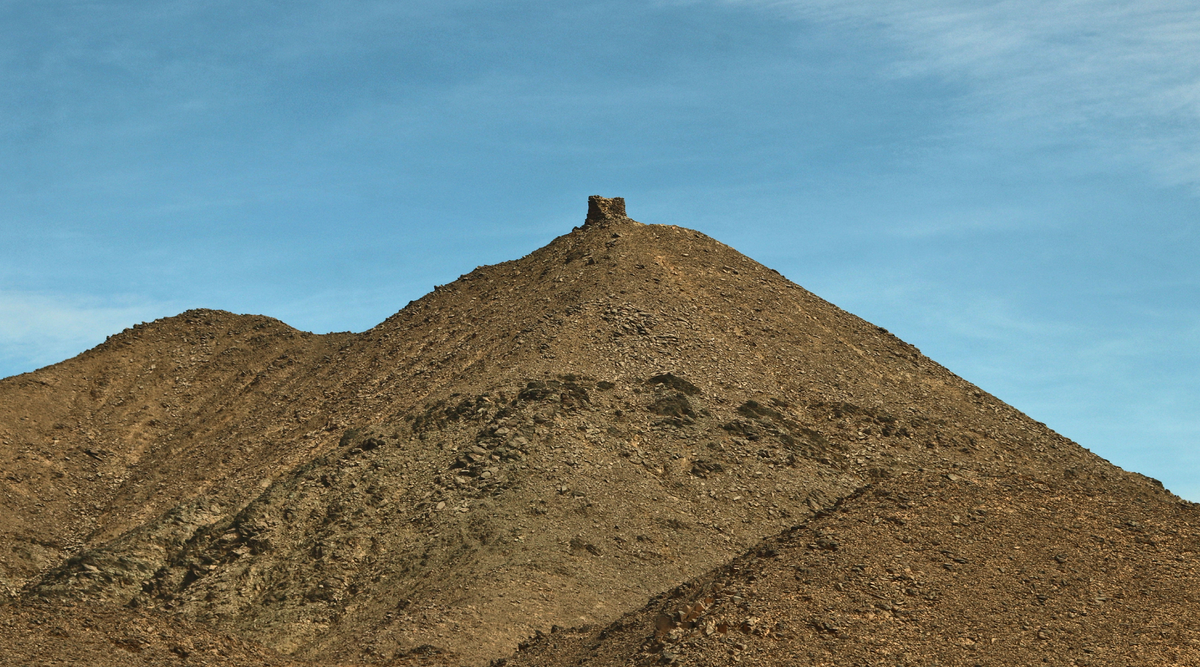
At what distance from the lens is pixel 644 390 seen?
1647 inches

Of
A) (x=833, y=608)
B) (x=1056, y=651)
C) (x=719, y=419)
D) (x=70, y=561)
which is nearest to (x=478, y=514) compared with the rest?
(x=719, y=419)

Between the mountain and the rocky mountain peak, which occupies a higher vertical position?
the rocky mountain peak

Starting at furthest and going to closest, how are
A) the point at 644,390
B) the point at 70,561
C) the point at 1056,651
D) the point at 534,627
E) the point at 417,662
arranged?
the point at 644,390 < the point at 70,561 < the point at 534,627 < the point at 417,662 < the point at 1056,651

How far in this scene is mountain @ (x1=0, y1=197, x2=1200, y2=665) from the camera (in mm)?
23484

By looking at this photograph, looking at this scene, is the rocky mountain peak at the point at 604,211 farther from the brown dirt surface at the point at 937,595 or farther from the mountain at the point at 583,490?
the brown dirt surface at the point at 937,595

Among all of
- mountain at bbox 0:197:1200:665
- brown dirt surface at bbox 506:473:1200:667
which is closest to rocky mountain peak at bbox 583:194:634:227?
mountain at bbox 0:197:1200:665

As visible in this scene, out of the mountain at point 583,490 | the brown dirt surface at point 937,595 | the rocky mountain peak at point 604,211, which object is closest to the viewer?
the brown dirt surface at point 937,595

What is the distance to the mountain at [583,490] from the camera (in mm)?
23484

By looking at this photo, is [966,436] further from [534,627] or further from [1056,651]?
[1056,651]

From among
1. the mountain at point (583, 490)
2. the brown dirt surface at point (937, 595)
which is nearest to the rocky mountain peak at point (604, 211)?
the mountain at point (583, 490)

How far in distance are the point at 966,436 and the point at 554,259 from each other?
17778mm

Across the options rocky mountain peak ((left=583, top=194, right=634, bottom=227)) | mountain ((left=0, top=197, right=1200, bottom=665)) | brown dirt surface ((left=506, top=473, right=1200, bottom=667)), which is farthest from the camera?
rocky mountain peak ((left=583, top=194, right=634, bottom=227))

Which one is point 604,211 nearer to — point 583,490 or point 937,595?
point 583,490

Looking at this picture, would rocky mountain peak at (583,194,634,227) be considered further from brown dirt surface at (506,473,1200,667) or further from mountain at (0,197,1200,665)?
brown dirt surface at (506,473,1200,667)
